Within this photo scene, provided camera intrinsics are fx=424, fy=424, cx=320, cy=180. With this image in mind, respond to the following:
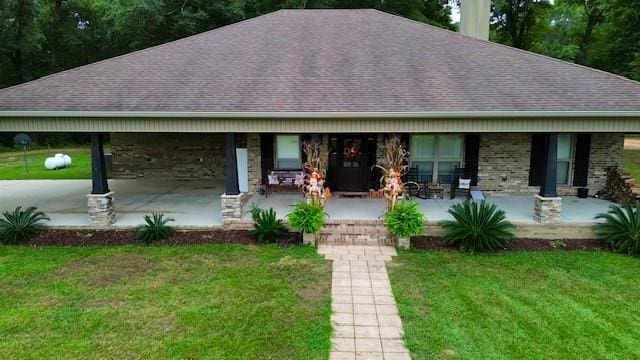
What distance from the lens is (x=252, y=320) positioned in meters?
5.88

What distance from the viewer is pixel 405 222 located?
8641 mm

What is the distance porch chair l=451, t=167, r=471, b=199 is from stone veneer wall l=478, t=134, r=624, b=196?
507mm

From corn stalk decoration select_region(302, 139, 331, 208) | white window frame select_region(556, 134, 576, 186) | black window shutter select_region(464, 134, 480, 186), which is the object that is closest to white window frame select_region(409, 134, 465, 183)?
black window shutter select_region(464, 134, 480, 186)

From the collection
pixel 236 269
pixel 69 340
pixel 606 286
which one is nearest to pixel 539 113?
pixel 606 286

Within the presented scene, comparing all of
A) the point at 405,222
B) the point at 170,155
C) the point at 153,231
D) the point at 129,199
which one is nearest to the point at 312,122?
the point at 405,222

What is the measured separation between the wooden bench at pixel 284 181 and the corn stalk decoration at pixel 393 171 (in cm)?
Result: 232

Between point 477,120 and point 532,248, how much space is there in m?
2.92

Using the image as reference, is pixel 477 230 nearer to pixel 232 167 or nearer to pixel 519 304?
pixel 519 304

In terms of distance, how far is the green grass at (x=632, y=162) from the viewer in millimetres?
15285

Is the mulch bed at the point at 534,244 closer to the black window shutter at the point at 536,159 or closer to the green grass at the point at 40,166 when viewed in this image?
the black window shutter at the point at 536,159

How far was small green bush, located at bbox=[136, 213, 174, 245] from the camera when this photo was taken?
912cm

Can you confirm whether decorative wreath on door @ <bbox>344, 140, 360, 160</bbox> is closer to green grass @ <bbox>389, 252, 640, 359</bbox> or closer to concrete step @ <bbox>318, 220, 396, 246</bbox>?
concrete step @ <bbox>318, 220, 396, 246</bbox>

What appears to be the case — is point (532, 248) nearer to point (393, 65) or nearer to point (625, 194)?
point (625, 194)

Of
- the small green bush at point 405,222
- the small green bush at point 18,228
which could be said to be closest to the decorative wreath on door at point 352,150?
the small green bush at point 405,222
